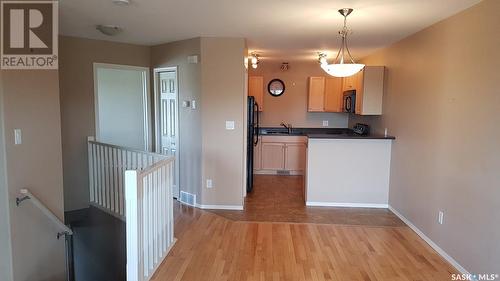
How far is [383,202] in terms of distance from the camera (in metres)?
4.87

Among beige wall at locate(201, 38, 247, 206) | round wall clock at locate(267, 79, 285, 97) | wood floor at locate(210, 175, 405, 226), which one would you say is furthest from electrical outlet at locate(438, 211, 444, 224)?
round wall clock at locate(267, 79, 285, 97)

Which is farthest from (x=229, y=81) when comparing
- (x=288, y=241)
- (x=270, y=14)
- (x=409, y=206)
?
(x=409, y=206)

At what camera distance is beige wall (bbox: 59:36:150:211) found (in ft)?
15.0

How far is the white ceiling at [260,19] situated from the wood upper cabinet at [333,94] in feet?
7.18

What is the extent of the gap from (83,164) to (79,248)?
123cm

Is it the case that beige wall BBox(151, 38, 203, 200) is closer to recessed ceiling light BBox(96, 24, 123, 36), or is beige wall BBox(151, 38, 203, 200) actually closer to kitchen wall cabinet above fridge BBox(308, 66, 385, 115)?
recessed ceiling light BBox(96, 24, 123, 36)

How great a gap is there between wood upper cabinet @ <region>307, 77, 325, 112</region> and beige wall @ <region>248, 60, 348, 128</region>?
Result: 0.20 meters

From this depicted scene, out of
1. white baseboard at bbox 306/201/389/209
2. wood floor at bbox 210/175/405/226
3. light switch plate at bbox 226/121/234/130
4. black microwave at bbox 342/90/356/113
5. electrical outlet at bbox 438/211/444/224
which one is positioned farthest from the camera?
black microwave at bbox 342/90/356/113

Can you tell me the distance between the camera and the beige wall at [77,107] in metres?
4.57

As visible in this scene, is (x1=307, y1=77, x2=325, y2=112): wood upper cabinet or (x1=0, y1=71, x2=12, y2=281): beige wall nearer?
(x1=0, y1=71, x2=12, y2=281): beige wall

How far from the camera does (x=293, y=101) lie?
7.64 m

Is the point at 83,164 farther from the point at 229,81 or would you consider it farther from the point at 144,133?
the point at 229,81

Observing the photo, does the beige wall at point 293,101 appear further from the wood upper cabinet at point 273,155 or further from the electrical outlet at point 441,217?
the electrical outlet at point 441,217

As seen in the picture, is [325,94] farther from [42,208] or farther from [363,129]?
[42,208]
